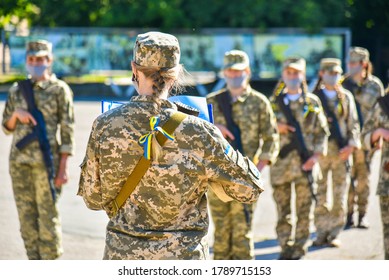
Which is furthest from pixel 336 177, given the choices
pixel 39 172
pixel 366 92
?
pixel 39 172

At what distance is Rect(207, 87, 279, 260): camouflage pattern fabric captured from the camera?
8102 mm

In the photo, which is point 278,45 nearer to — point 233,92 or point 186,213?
point 233,92

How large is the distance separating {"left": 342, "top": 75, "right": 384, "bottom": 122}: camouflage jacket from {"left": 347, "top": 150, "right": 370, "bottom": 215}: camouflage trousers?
2.00 feet

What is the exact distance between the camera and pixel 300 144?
9.10 m

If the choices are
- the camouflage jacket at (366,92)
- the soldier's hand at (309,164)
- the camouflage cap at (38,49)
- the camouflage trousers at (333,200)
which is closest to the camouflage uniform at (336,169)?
the camouflage trousers at (333,200)

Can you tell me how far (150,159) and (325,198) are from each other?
5513 mm

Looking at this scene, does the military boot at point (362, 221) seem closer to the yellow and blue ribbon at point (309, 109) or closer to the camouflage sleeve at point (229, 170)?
the yellow and blue ribbon at point (309, 109)

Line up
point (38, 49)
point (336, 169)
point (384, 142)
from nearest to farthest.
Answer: point (384, 142) < point (38, 49) < point (336, 169)

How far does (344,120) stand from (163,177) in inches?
228

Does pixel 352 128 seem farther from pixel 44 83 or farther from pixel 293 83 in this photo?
pixel 44 83

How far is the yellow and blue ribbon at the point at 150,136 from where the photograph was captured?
176 inches
